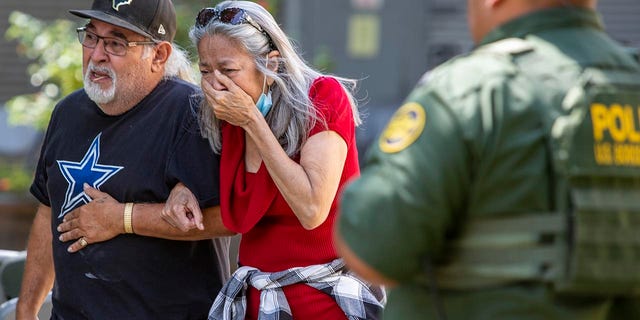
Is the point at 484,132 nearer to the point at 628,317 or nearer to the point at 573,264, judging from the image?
the point at 573,264

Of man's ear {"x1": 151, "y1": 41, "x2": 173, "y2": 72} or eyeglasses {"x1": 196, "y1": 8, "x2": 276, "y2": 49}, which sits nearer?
eyeglasses {"x1": 196, "y1": 8, "x2": 276, "y2": 49}

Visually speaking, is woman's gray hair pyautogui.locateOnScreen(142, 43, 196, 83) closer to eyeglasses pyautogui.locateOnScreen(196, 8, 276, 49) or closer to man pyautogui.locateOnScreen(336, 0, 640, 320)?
eyeglasses pyautogui.locateOnScreen(196, 8, 276, 49)

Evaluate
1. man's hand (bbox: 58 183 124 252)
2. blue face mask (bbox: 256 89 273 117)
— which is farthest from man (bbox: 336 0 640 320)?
man's hand (bbox: 58 183 124 252)

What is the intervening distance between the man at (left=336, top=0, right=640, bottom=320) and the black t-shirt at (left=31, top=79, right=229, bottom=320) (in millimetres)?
1377

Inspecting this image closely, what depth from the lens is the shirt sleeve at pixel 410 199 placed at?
221cm

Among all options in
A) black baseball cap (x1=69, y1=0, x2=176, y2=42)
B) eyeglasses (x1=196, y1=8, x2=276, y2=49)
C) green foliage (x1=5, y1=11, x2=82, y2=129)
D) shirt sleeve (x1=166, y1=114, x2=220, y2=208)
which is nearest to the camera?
eyeglasses (x1=196, y1=8, x2=276, y2=49)

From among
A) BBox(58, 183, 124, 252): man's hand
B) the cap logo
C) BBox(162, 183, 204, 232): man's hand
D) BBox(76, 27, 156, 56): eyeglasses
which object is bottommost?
BBox(58, 183, 124, 252): man's hand

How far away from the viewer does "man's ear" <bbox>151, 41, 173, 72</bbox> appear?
3851 millimetres

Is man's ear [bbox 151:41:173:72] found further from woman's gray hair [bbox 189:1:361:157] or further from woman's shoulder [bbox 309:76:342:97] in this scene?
woman's shoulder [bbox 309:76:342:97]

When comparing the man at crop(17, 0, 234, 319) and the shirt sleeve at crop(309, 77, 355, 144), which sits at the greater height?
the shirt sleeve at crop(309, 77, 355, 144)

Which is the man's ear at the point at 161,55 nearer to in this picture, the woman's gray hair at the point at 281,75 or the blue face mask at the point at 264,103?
the woman's gray hair at the point at 281,75

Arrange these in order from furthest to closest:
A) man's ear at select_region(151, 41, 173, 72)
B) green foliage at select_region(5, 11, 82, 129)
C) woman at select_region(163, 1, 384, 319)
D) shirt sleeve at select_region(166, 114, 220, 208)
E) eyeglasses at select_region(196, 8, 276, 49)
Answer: green foliage at select_region(5, 11, 82, 129) < man's ear at select_region(151, 41, 173, 72) < shirt sleeve at select_region(166, 114, 220, 208) < eyeglasses at select_region(196, 8, 276, 49) < woman at select_region(163, 1, 384, 319)

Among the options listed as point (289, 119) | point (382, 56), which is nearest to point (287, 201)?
point (289, 119)

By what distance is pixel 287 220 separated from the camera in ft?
11.1
